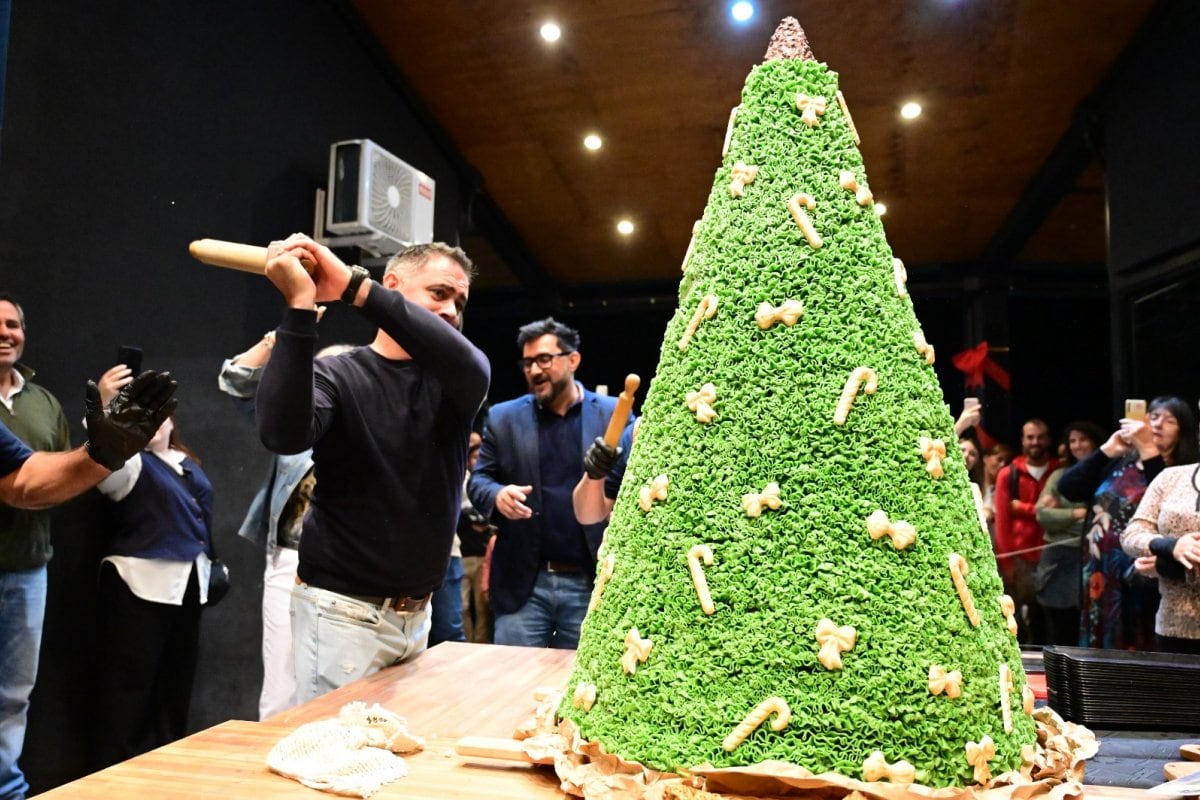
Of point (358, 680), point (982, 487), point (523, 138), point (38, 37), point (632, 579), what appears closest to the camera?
point (632, 579)

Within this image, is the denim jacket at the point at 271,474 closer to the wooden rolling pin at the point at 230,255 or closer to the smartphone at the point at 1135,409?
the wooden rolling pin at the point at 230,255

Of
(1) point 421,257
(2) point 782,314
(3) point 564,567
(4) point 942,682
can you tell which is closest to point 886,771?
(4) point 942,682

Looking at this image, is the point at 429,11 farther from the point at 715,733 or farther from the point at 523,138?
the point at 715,733

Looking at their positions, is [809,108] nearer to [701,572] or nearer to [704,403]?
[704,403]

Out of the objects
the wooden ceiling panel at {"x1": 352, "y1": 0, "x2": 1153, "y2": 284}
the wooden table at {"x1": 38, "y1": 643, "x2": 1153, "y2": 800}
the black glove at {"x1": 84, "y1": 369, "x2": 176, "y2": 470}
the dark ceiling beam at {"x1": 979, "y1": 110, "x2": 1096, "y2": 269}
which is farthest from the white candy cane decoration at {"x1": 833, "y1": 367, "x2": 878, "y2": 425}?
the dark ceiling beam at {"x1": 979, "y1": 110, "x2": 1096, "y2": 269}

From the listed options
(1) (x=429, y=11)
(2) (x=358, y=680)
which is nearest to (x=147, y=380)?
(2) (x=358, y=680)

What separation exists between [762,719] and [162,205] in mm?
3104

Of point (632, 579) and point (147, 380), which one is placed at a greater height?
point (147, 380)

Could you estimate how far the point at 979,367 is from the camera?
4.99 meters

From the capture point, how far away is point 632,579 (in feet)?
2.97

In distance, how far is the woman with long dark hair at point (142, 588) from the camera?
8.98 ft

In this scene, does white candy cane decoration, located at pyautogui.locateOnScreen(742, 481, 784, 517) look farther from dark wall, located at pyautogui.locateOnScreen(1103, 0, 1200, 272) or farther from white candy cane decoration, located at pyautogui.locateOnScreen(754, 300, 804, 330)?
dark wall, located at pyautogui.locateOnScreen(1103, 0, 1200, 272)

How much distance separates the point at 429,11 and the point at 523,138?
2.68ft

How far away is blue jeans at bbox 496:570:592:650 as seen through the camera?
2686 mm
